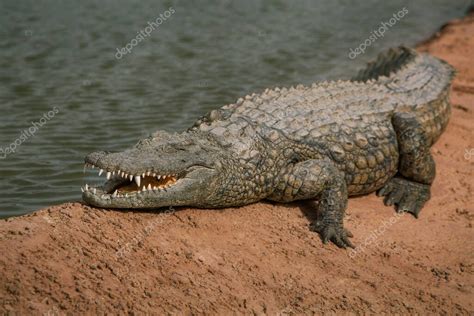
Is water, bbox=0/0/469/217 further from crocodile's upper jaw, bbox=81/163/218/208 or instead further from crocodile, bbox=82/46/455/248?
crocodile, bbox=82/46/455/248

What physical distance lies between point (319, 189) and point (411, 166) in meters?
1.34

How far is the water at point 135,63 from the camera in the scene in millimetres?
6953

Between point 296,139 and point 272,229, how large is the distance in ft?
3.06

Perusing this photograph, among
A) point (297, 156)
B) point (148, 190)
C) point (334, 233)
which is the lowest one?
point (334, 233)

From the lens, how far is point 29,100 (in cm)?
823

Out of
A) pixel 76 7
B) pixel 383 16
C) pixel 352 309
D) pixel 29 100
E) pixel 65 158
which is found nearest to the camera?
pixel 352 309

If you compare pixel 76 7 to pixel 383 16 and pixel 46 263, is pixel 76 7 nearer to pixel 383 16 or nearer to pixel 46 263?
pixel 383 16

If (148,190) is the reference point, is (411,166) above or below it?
below

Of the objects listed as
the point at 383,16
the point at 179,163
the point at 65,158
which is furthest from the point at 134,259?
the point at 383,16

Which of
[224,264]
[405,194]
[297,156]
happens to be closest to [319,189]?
[297,156]

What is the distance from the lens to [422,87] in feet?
23.8

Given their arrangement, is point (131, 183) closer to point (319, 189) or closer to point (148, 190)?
point (148, 190)

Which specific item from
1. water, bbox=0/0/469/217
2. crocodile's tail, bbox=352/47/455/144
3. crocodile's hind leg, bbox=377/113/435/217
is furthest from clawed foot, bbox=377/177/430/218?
water, bbox=0/0/469/217

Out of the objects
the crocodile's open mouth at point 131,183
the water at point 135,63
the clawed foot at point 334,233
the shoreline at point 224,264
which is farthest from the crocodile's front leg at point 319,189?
the water at point 135,63
